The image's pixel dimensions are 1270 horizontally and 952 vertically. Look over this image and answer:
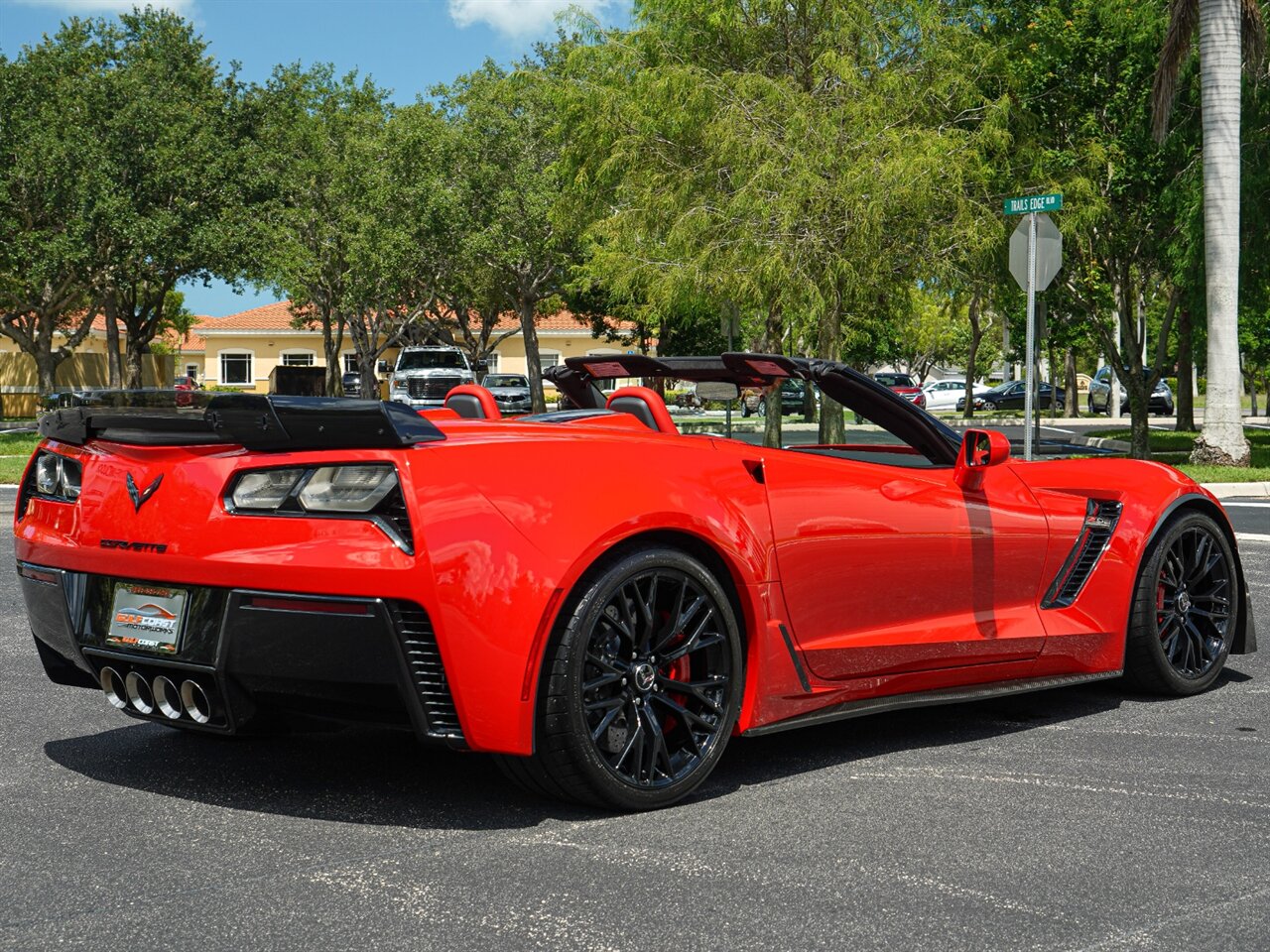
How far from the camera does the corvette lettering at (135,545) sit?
4113mm

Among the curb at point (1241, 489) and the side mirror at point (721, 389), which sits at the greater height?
the side mirror at point (721, 389)

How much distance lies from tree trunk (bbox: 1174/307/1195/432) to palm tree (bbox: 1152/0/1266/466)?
11610 millimetres

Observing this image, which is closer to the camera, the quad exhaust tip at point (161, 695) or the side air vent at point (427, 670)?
the side air vent at point (427, 670)

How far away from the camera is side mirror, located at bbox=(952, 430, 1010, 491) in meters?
5.22

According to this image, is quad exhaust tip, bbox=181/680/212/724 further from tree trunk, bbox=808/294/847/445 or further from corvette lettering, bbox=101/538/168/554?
tree trunk, bbox=808/294/847/445

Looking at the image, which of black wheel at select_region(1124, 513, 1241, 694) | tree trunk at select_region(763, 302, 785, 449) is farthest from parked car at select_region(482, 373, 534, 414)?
black wheel at select_region(1124, 513, 1241, 694)

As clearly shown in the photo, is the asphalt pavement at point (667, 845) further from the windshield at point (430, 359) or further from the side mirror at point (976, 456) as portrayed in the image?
the windshield at point (430, 359)

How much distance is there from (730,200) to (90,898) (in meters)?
21.2

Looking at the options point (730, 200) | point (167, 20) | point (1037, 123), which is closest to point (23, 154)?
point (167, 20)

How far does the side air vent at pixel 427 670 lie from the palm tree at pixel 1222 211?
17.9 meters

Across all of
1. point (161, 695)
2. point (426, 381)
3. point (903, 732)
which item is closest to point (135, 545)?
point (161, 695)

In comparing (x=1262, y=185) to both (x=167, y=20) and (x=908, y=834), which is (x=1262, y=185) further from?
(x=167, y=20)

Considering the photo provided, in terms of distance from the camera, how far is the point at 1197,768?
4891mm

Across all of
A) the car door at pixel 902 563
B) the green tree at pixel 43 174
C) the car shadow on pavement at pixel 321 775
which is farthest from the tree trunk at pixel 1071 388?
the car shadow on pavement at pixel 321 775
